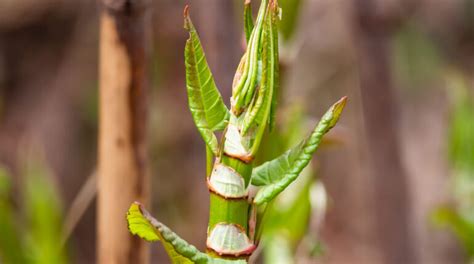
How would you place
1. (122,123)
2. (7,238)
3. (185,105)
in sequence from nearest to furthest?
(122,123), (7,238), (185,105)

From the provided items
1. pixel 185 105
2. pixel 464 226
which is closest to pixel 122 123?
pixel 464 226

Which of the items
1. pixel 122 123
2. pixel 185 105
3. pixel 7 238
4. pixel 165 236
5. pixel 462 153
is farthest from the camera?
pixel 185 105

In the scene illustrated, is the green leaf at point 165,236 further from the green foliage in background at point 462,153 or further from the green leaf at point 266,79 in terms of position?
the green foliage in background at point 462,153

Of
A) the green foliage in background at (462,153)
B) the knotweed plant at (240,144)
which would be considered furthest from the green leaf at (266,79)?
the green foliage in background at (462,153)

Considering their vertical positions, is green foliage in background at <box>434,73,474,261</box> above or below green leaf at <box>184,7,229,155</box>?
below

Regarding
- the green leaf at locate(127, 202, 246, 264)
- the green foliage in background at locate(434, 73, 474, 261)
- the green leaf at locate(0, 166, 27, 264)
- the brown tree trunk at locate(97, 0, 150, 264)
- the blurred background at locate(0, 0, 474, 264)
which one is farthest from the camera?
the blurred background at locate(0, 0, 474, 264)

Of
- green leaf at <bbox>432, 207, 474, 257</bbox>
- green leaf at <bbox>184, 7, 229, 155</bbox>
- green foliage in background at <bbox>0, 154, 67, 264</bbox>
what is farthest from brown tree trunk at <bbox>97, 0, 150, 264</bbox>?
green leaf at <bbox>432, 207, 474, 257</bbox>

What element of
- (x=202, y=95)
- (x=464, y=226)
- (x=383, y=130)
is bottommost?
(x=464, y=226)

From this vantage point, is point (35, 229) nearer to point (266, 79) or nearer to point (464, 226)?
point (464, 226)

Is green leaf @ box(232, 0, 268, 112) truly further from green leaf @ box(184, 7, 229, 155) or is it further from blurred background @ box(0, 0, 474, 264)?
blurred background @ box(0, 0, 474, 264)
